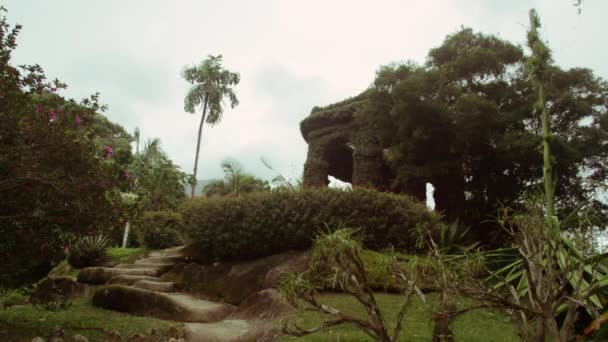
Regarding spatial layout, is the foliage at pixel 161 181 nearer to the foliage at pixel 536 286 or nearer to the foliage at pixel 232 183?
the foliage at pixel 232 183

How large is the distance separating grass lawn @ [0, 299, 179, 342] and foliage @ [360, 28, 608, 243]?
32.4ft

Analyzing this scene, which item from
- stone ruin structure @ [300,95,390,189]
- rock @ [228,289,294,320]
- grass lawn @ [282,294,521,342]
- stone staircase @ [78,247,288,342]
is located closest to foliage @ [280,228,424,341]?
grass lawn @ [282,294,521,342]

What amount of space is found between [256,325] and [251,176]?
28.4 m

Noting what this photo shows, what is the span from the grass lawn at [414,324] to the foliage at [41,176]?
10.3ft

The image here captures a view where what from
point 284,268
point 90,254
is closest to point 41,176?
point 284,268

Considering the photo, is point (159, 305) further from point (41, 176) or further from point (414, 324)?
point (414, 324)

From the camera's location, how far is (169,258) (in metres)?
11.6

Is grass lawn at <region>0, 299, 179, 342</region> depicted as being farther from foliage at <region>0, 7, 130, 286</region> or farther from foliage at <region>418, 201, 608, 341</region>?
foliage at <region>418, 201, 608, 341</region>

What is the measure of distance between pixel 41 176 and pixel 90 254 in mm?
9556

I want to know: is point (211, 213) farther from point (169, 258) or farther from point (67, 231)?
point (67, 231)

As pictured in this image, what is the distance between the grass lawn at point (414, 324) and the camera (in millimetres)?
5320

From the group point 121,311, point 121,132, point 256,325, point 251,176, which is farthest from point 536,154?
point 121,132

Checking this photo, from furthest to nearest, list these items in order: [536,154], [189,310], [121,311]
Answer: [536,154] → [121,311] → [189,310]

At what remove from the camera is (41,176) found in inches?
211
